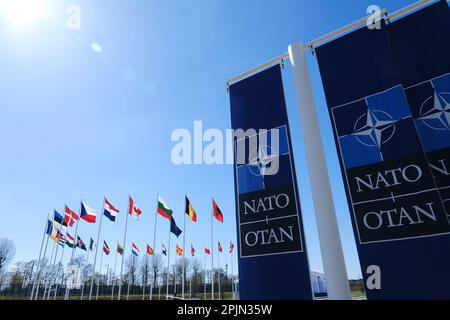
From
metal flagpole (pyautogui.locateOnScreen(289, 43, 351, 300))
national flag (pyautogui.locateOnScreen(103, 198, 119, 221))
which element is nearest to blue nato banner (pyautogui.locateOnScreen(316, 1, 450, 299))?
metal flagpole (pyautogui.locateOnScreen(289, 43, 351, 300))

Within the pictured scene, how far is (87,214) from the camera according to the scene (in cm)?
1781

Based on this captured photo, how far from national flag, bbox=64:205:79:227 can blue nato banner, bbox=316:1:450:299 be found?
19.8 m

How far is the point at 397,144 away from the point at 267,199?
90.0 inches

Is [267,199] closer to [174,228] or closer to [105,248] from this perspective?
[174,228]

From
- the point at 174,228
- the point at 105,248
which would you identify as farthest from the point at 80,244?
the point at 174,228

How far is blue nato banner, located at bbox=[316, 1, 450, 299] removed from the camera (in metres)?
3.68

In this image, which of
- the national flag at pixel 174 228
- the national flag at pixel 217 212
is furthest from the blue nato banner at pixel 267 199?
the national flag at pixel 174 228

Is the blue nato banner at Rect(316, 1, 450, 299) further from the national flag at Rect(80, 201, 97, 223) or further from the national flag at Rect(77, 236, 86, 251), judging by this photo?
the national flag at Rect(77, 236, 86, 251)

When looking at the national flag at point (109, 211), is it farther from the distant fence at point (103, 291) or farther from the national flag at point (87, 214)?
the distant fence at point (103, 291)

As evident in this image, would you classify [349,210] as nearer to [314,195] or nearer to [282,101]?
[314,195]

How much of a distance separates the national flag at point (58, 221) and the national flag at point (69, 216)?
0.51 metres

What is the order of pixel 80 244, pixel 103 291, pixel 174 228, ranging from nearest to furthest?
pixel 174 228
pixel 80 244
pixel 103 291

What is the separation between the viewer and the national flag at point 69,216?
19281 millimetres

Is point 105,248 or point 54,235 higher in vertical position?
point 54,235
